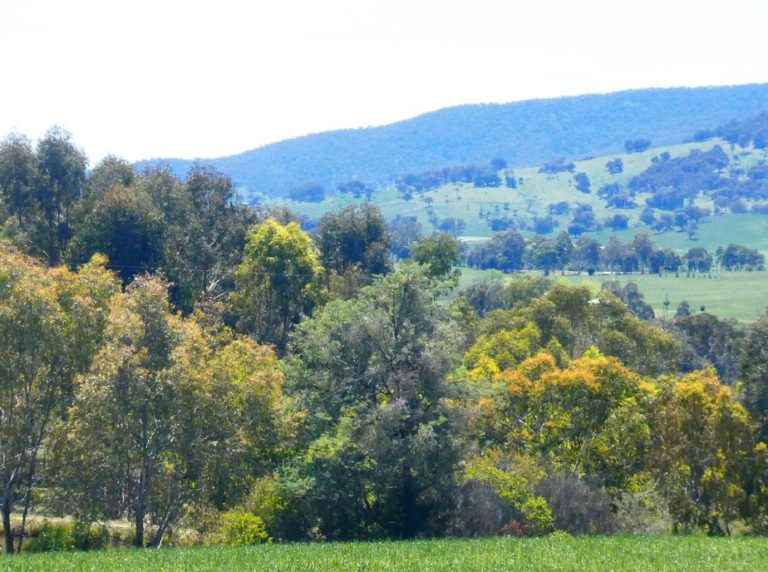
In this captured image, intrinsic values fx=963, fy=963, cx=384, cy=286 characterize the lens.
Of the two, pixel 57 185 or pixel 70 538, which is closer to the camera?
pixel 70 538

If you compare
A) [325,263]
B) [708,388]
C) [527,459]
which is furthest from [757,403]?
[325,263]

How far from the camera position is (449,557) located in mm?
30594

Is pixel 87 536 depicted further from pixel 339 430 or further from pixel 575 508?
pixel 575 508

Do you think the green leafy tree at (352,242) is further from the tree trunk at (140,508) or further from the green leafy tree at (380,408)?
Result: the tree trunk at (140,508)

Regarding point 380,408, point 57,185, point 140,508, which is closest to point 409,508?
point 380,408

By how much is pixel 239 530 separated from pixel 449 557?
37.2 feet

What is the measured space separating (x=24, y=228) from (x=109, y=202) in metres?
9.27

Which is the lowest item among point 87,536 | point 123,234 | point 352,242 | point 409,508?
point 409,508

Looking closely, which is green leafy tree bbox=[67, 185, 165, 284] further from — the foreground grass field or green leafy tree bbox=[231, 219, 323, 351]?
the foreground grass field

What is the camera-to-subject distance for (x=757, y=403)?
51.5 m

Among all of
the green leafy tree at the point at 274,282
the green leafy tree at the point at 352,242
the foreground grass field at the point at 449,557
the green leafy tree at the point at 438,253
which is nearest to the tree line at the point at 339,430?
the foreground grass field at the point at 449,557

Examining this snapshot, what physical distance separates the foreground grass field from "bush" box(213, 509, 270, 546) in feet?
13.7

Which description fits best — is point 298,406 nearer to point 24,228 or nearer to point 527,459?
point 527,459

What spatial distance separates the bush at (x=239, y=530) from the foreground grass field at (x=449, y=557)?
4.17 m
